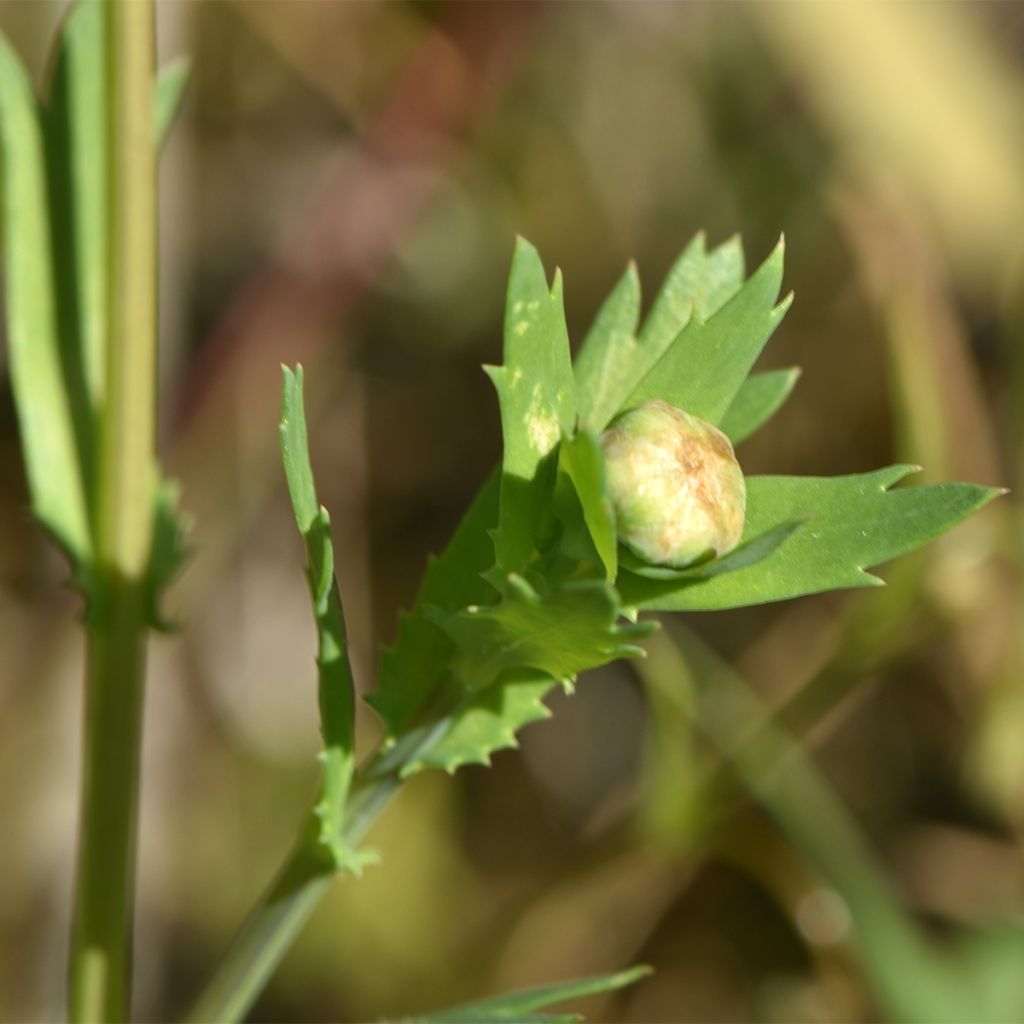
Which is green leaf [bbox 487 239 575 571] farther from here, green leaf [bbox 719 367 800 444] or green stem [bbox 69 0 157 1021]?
green stem [bbox 69 0 157 1021]

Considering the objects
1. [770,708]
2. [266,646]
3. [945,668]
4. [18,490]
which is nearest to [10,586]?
[18,490]

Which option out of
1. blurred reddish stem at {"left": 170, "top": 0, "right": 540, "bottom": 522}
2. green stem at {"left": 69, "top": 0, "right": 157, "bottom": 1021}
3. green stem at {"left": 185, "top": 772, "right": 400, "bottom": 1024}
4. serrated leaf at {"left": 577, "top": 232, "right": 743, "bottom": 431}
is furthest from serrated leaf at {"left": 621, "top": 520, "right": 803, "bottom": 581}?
blurred reddish stem at {"left": 170, "top": 0, "right": 540, "bottom": 522}

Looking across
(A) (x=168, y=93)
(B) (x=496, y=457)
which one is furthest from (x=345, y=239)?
(A) (x=168, y=93)

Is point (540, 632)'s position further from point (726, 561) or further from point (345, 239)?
point (345, 239)

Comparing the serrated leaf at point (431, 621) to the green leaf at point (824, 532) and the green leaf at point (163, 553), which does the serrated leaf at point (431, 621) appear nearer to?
the green leaf at point (824, 532)

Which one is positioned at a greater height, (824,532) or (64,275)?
(64,275)
